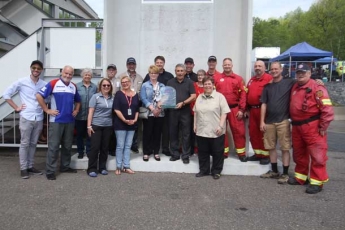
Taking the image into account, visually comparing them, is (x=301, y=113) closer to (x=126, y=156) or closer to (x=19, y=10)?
(x=126, y=156)

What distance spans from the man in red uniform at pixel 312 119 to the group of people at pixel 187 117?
0.5 inches

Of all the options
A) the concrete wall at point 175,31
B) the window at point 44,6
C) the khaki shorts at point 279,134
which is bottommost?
the khaki shorts at point 279,134

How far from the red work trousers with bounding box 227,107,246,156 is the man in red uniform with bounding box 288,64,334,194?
1024 millimetres

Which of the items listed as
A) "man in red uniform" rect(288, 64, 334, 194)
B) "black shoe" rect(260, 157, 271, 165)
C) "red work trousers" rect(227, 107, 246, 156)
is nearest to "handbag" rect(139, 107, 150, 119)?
"red work trousers" rect(227, 107, 246, 156)

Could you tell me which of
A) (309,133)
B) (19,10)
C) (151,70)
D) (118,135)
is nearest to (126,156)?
(118,135)

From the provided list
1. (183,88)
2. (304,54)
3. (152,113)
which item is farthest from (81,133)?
(304,54)

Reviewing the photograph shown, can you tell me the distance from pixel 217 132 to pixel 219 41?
2.29 m

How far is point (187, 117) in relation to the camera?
5.91 m

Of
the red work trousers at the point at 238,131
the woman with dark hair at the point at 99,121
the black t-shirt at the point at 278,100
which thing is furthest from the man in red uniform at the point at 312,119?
the woman with dark hair at the point at 99,121

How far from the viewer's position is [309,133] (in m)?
4.93

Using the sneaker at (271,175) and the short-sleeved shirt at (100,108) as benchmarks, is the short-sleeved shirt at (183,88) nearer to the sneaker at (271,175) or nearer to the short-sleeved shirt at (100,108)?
the short-sleeved shirt at (100,108)

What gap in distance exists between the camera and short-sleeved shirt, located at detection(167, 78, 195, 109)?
19.0 feet

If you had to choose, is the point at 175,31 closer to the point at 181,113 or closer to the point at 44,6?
the point at 181,113

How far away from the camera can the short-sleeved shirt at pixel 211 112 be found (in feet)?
17.6
